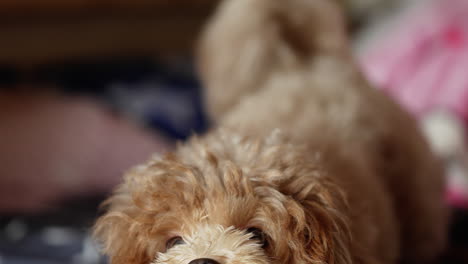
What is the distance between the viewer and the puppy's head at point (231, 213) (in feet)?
2.78

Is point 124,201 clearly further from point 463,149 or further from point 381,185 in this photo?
point 463,149

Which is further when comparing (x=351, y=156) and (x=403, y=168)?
(x=403, y=168)

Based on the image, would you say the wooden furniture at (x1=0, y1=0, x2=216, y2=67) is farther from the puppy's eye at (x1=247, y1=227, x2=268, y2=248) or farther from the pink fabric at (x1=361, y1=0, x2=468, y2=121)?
the puppy's eye at (x1=247, y1=227, x2=268, y2=248)

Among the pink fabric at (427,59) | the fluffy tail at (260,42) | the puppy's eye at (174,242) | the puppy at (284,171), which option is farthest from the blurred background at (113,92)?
the puppy's eye at (174,242)

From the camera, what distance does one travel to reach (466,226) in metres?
1.71

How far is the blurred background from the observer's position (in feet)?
6.15

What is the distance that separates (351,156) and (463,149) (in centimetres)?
103

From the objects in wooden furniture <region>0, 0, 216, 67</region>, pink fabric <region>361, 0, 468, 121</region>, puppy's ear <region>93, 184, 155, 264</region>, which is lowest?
puppy's ear <region>93, 184, 155, 264</region>

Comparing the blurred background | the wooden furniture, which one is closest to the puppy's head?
the blurred background

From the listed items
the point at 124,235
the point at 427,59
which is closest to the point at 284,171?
the point at 124,235

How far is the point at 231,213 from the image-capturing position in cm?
85

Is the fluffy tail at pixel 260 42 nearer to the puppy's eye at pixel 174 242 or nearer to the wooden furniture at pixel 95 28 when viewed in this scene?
the puppy's eye at pixel 174 242

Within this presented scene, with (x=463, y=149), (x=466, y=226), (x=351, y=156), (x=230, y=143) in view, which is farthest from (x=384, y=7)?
(x=230, y=143)

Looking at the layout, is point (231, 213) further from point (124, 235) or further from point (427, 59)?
point (427, 59)
